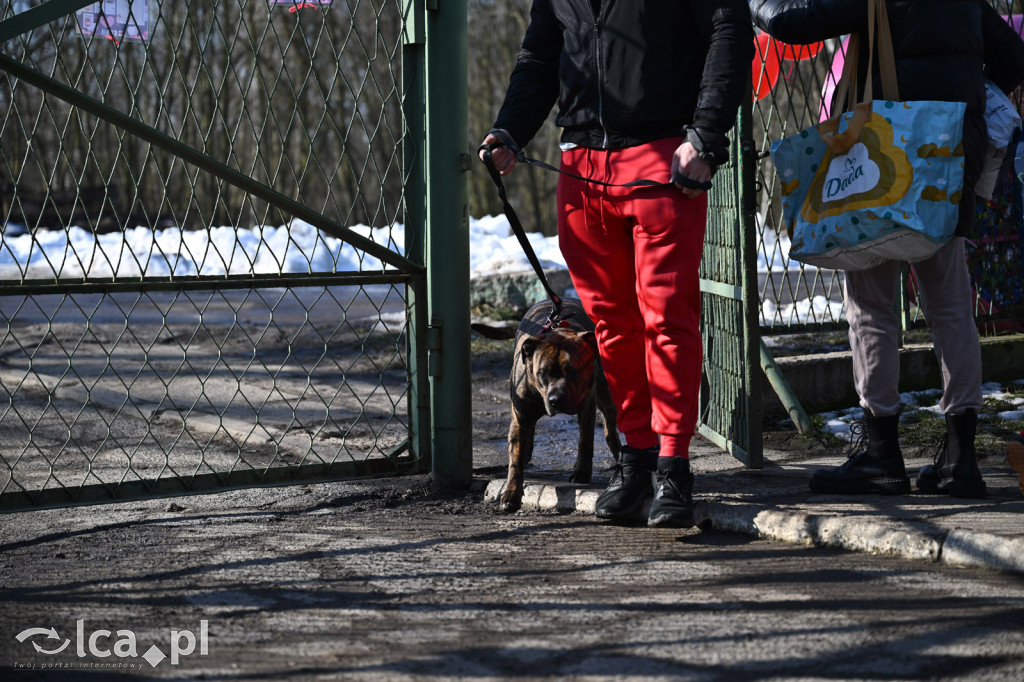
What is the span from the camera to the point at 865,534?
3.13 metres

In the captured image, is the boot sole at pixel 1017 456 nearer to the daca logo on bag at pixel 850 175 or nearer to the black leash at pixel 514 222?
the daca logo on bag at pixel 850 175

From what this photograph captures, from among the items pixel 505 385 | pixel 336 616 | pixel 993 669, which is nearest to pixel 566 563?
pixel 336 616

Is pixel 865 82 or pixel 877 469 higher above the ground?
pixel 865 82

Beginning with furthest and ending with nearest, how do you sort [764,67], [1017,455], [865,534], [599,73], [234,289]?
[764,67] < [234,289] < [599,73] < [1017,455] < [865,534]

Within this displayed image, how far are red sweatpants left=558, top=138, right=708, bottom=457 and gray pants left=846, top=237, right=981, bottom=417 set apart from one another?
0.66m

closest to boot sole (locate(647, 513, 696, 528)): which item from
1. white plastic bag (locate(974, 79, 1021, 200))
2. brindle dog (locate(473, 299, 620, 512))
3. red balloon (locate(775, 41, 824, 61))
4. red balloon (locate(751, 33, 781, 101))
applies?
brindle dog (locate(473, 299, 620, 512))

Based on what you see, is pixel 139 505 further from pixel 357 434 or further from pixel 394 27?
pixel 394 27

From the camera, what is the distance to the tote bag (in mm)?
3330

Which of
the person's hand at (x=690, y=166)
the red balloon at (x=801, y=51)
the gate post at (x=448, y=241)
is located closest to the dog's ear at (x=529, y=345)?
the gate post at (x=448, y=241)

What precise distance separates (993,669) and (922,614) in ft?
1.14

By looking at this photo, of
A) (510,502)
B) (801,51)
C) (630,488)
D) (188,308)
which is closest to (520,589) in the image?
(630,488)

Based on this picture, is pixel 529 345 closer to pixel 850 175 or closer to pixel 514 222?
pixel 514 222

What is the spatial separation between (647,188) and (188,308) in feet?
27.5

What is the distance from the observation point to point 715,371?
16.1 ft
